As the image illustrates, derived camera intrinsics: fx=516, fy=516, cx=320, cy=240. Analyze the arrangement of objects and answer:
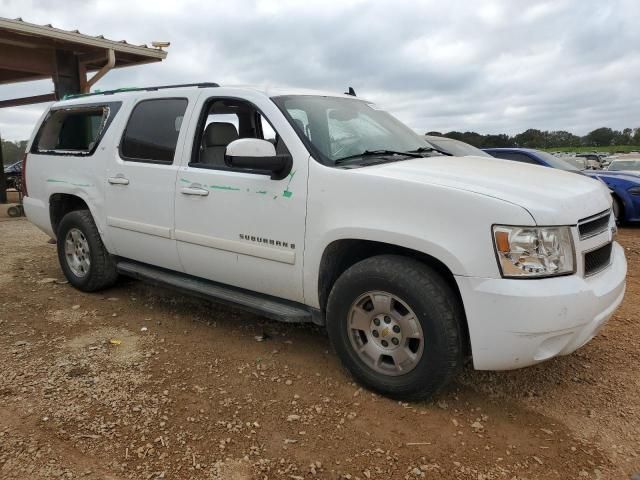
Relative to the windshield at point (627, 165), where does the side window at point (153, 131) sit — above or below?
above

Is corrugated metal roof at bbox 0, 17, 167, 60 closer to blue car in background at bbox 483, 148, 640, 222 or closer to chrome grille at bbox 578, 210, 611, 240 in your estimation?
blue car in background at bbox 483, 148, 640, 222

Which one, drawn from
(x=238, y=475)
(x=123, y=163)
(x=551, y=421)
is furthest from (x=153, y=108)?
(x=551, y=421)

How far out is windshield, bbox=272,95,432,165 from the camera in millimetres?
3371

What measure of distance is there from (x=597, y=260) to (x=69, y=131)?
485 cm

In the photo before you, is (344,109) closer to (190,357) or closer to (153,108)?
(153,108)

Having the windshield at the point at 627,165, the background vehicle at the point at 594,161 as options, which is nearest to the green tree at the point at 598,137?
the background vehicle at the point at 594,161

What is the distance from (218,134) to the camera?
4047 mm

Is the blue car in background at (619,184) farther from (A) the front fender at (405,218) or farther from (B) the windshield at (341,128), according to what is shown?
(A) the front fender at (405,218)

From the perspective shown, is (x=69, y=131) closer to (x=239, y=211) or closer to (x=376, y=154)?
(x=239, y=211)

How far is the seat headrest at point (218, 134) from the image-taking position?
3.94m

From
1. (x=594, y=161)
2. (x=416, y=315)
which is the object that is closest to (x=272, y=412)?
(x=416, y=315)

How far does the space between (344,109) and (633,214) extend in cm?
732

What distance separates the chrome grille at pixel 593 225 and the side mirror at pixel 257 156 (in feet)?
5.61

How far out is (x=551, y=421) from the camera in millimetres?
2824
